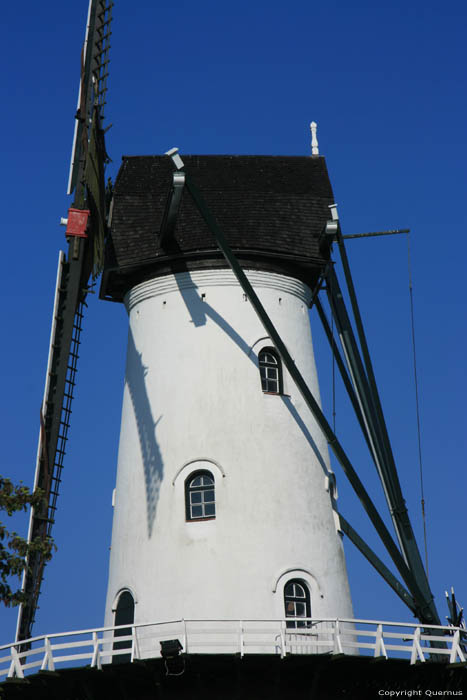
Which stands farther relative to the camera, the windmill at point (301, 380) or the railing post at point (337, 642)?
the windmill at point (301, 380)

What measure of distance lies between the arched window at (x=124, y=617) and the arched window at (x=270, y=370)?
5468 millimetres

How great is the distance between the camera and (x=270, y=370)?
2603 cm

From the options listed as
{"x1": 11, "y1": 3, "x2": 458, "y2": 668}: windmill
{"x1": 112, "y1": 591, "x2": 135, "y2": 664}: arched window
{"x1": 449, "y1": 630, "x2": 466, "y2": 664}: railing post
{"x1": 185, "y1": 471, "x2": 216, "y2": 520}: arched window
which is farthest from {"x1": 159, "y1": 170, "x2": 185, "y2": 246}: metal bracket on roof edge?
{"x1": 449, "y1": 630, "x2": 466, "y2": 664}: railing post

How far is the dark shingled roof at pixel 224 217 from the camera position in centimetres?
2648

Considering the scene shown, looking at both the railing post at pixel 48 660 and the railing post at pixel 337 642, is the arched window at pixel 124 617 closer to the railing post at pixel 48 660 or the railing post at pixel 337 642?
the railing post at pixel 48 660

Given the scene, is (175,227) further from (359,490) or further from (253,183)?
(359,490)

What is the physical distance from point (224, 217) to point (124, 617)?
938 cm

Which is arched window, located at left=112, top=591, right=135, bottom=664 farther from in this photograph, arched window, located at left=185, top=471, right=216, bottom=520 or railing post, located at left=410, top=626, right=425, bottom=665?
railing post, located at left=410, top=626, right=425, bottom=665

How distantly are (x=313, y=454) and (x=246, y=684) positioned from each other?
5934 mm

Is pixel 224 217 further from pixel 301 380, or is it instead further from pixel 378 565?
pixel 378 565

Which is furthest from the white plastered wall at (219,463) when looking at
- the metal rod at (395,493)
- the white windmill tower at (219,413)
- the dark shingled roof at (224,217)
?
the metal rod at (395,493)

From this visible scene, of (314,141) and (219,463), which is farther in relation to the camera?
(314,141)

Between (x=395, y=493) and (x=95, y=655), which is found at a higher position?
(x=395, y=493)

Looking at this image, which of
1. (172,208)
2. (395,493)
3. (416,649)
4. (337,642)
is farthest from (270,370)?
(416,649)
